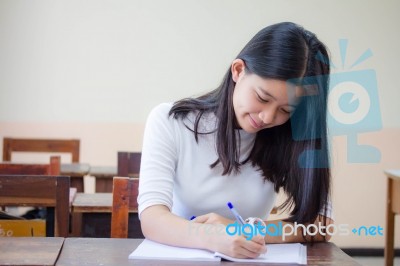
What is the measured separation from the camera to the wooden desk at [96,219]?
7.41ft

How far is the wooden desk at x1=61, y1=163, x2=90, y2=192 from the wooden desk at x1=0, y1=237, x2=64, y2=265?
2005 mm

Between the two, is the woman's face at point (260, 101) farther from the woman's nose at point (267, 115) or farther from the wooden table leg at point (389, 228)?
the wooden table leg at point (389, 228)

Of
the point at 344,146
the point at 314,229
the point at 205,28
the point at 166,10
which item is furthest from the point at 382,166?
the point at 314,229

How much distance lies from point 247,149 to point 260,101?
23 cm

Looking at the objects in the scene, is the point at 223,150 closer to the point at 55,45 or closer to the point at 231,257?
the point at 231,257

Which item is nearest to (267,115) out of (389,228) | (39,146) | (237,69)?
(237,69)

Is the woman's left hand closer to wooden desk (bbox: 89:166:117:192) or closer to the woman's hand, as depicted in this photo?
the woman's hand

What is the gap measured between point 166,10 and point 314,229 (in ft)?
10.4

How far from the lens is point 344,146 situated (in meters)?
4.41

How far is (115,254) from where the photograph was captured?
1.21 meters

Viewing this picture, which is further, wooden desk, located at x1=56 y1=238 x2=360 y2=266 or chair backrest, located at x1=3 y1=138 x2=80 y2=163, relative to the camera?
chair backrest, located at x1=3 y1=138 x2=80 y2=163

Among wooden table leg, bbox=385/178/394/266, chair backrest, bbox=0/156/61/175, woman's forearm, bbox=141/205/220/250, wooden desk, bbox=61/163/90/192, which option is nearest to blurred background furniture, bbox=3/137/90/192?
wooden desk, bbox=61/163/90/192

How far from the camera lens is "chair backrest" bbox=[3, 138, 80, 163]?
3.81 m

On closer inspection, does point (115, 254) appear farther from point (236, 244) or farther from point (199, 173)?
point (199, 173)
